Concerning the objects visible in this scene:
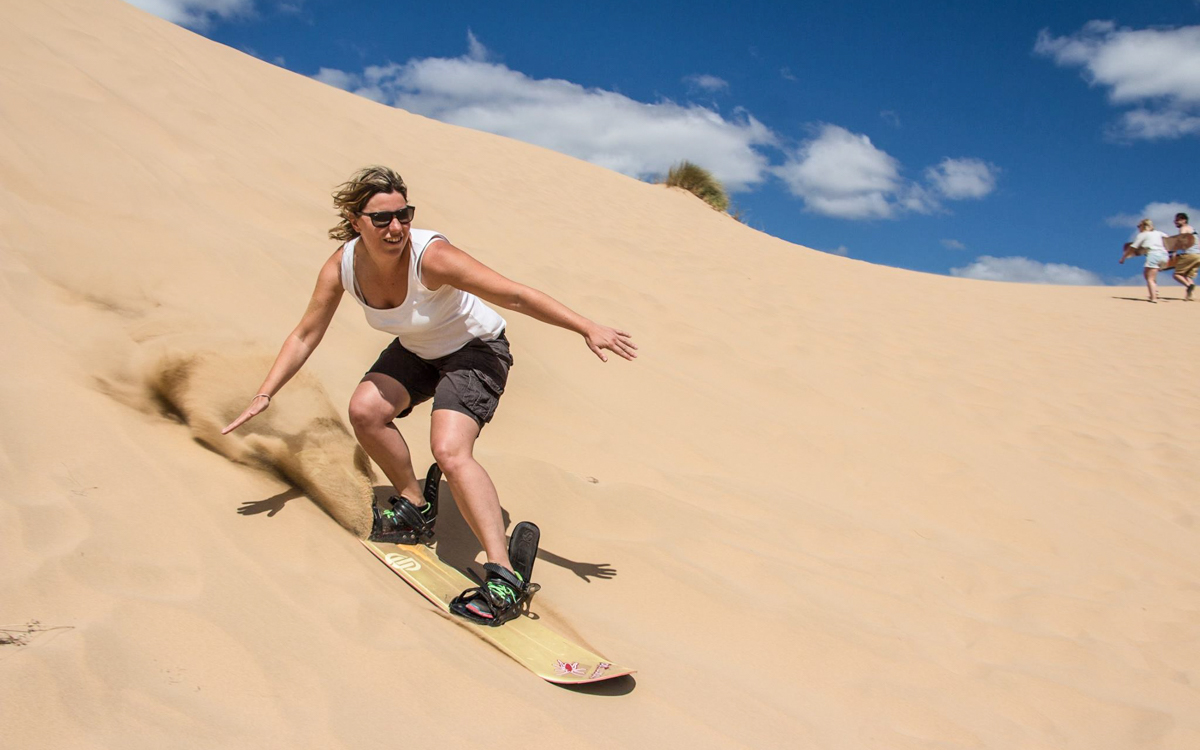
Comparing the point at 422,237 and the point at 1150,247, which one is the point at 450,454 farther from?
the point at 1150,247

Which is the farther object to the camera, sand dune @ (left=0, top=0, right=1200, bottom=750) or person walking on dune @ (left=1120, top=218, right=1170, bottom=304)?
person walking on dune @ (left=1120, top=218, right=1170, bottom=304)

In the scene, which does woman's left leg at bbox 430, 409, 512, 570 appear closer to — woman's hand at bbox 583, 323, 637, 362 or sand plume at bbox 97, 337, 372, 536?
sand plume at bbox 97, 337, 372, 536

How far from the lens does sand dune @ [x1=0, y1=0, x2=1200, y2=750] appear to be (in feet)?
5.75

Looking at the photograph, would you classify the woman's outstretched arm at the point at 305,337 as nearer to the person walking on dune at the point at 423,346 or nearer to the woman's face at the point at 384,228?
the person walking on dune at the point at 423,346

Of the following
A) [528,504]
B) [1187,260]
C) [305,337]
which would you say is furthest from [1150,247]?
[305,337]

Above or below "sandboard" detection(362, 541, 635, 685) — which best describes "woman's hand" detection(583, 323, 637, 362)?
above

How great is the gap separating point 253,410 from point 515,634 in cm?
110

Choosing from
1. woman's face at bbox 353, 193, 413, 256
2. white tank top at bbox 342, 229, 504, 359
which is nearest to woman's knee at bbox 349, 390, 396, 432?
white tank top at bbox 342, 229, 504, 359

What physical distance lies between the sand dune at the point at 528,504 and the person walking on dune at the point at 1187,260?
6450 millimetres

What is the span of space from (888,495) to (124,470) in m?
3.62

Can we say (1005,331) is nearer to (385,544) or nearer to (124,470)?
(385,544)

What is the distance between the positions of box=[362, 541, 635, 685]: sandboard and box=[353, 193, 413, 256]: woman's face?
40.2 inches

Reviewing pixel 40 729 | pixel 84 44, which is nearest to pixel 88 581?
pixel 40 729

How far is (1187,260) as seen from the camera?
1180 centimetres
